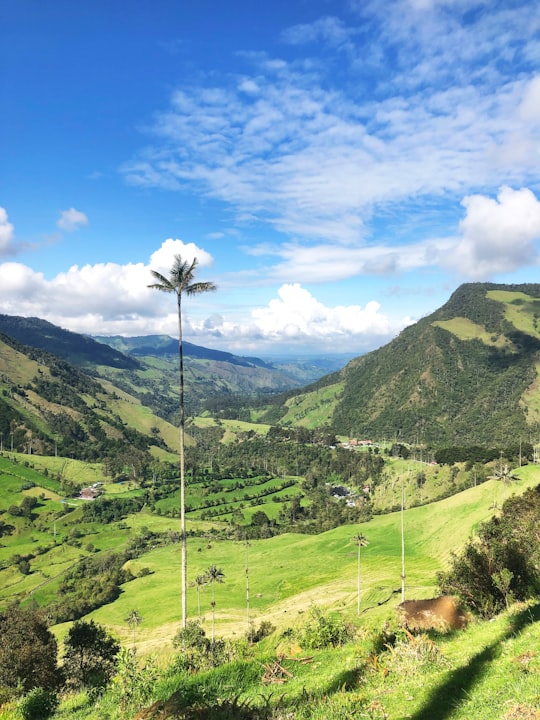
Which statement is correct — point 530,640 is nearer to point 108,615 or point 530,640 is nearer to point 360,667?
point 360,667

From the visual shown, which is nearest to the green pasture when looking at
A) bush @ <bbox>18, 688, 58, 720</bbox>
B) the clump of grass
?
the clump of grass

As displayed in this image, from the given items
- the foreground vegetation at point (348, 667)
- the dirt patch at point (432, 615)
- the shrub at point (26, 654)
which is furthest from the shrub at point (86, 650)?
the dirt patch at point (432, 615)

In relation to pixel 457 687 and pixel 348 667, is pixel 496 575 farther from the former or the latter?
pixel 457 687

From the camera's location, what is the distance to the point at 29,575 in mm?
176500

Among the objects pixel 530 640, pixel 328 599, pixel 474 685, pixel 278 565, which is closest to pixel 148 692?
pixel 474 685

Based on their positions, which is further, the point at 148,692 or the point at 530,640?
the point at 530,640

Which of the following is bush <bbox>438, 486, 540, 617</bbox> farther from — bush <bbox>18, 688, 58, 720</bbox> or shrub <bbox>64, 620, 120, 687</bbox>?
shrub <bbox>64, 620, 120, 687</bbox>

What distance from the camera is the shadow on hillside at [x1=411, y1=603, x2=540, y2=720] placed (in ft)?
36.5

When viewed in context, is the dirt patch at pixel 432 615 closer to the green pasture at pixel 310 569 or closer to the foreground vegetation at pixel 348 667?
the foreground vegetation at pixel 348 667

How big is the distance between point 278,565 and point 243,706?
157 meters

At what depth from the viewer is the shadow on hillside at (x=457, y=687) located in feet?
36.5

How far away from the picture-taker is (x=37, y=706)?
13461mm

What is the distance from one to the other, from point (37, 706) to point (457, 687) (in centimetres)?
1317

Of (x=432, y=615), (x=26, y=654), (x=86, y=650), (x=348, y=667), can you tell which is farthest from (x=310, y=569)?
(x=348, y=667)
